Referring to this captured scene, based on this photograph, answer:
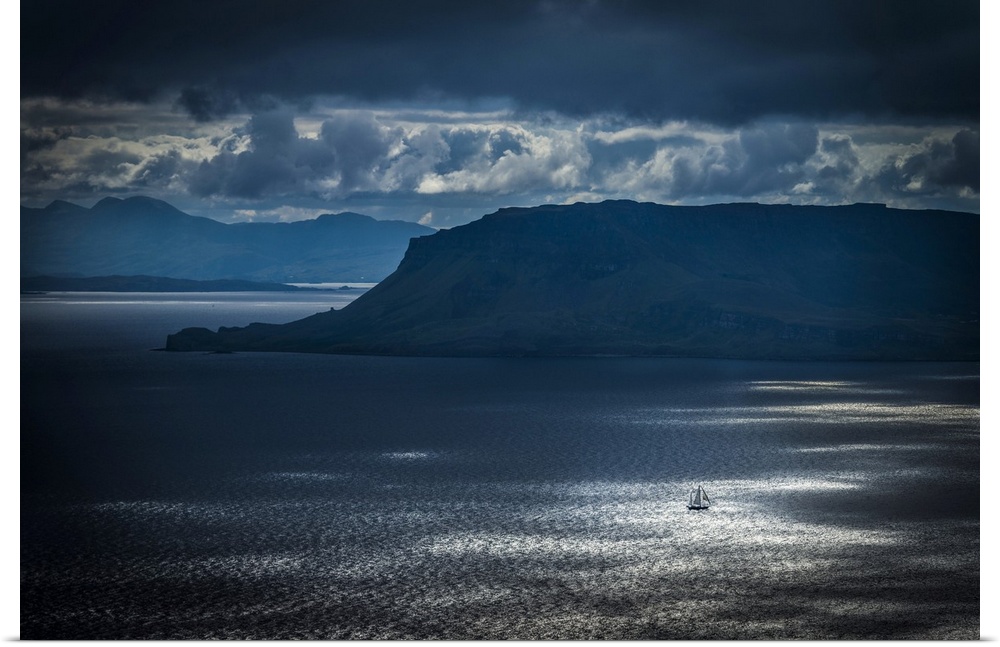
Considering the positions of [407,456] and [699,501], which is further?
[407,456]

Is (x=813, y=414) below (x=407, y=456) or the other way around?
the other way around

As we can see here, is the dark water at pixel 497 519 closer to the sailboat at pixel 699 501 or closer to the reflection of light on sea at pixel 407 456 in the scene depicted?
the reflection of light on sea at pixel 407 456

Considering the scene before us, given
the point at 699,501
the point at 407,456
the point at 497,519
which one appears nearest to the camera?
the point at 497,519

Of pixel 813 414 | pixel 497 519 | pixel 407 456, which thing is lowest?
pixel 497 519

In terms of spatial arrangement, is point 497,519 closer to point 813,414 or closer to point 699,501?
point 699,501

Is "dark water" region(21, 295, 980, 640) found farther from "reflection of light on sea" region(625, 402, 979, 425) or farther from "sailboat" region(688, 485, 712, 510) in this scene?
"sailboat" region(688, 485, 712, 510)

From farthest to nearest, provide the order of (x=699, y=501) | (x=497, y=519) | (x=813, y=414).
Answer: (x=813, y=414)
(x=699, y=501)
(x=497, y=519)

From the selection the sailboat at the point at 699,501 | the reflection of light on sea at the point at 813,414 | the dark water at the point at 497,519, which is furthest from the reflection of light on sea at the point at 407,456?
the reflection of light on sea at the point at 813,414

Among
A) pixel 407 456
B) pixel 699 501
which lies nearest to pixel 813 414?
pixel 407 456
